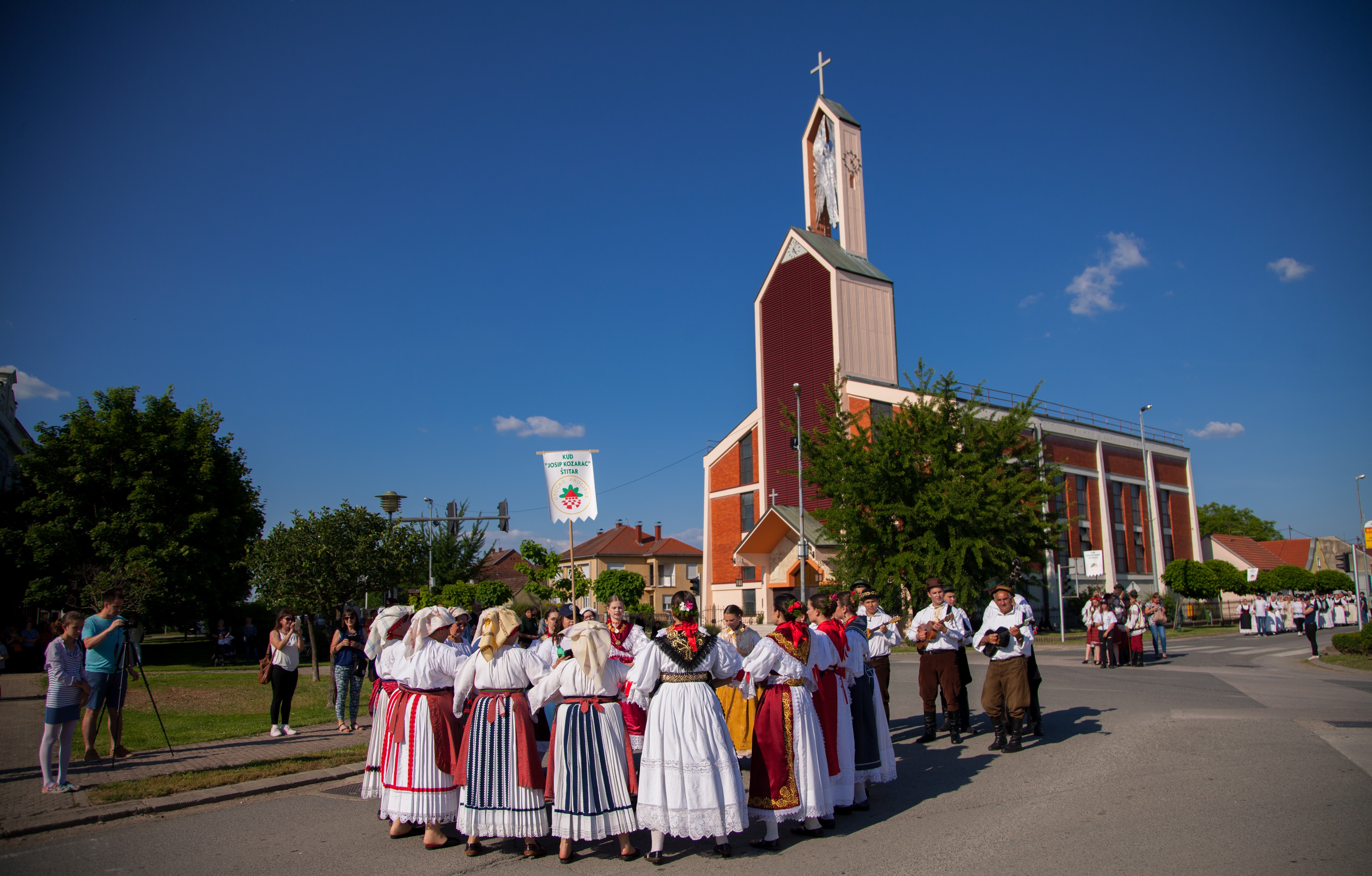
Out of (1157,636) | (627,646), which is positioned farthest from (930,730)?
(1157,636)

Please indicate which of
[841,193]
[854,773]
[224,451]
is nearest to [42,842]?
[854,773]

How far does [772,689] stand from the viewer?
A: 656cm

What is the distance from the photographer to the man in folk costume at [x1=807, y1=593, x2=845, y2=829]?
687 cm

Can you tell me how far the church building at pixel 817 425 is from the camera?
3859 cm

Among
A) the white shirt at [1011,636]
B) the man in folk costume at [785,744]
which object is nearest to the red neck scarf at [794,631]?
the man in folk costume at [785,744]

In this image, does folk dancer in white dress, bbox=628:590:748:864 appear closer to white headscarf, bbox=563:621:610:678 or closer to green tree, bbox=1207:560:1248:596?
white headscarf, bbox=563:621:610:678

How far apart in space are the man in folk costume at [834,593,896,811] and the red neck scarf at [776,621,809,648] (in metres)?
1.11

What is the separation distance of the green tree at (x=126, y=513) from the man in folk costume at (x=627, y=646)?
26326 mm

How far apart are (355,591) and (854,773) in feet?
51.6

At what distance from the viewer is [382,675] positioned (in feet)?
23.3

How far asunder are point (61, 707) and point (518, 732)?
4884 millimetres

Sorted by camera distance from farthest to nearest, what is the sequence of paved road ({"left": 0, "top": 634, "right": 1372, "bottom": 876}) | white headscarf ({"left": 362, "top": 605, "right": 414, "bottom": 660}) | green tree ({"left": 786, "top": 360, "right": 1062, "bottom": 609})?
green tree ({"left": 786, "top": 360, "right": 1062, "bottom": 609}) < white headscarf ({"left": 362, "top": 605, "right": 414, "bottom": 660}) < paved road ({"left": 0, "top": 634, "right": 1372, "bottom": 876})

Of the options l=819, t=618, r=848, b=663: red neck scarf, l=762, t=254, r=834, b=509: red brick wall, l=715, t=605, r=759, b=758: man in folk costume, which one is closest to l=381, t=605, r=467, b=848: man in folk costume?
l=715, t=605, r=759, b=758: man in folk costume

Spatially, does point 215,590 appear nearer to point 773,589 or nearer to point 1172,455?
point 773,589
